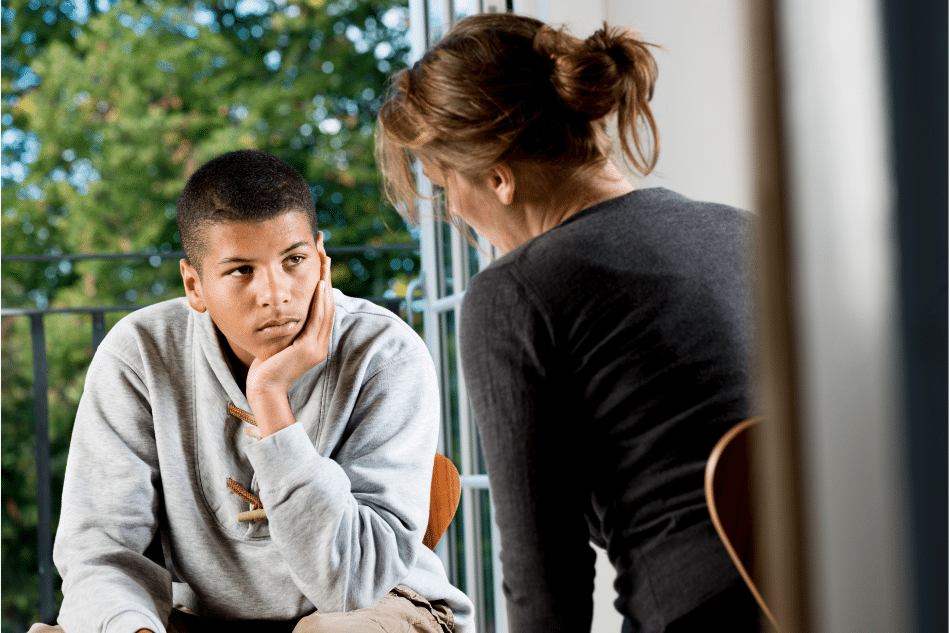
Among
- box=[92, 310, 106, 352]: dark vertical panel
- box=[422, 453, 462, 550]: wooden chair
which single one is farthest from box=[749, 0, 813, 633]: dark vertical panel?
box=[92, 310, 106, 352]: dark vertical panel

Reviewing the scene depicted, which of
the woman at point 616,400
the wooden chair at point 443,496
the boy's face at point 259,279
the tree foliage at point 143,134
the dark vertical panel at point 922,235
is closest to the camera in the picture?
the dark vertical panel at point 922,235

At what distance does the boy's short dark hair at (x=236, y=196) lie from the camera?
46.8 inches

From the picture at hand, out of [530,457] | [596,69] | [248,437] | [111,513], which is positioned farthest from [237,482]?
[596,69]

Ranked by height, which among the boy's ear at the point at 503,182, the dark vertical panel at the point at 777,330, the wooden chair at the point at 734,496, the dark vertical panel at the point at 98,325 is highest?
the boy's ear at the point at 503,182

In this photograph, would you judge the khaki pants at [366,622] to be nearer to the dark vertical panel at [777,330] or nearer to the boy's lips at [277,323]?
the boy's lips at [277,323]

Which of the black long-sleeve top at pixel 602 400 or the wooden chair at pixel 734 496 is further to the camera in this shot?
the black long-sleeve top at pixel 602 400

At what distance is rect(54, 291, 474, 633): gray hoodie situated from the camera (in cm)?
106

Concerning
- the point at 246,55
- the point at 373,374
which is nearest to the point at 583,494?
the point at 373,374

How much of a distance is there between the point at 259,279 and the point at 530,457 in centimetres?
58

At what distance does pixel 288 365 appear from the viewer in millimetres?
1181

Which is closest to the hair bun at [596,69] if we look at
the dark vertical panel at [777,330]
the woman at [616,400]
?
the woman at [616,400]

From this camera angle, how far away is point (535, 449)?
75 centimetres

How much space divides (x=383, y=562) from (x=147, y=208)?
6.07 m

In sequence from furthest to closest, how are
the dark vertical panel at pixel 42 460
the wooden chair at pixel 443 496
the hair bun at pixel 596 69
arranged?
1. the dark vertical panel at pixel 42 460
2. the wooden chair at pixel 443 496
3. the hair bun at pixel 596 69
